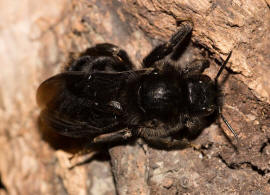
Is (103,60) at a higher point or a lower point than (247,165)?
higher

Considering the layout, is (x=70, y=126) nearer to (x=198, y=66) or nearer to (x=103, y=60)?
(x=103, y=60)

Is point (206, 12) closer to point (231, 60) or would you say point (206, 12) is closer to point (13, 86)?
point (231, 60)

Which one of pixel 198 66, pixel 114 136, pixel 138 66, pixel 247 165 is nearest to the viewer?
pixel 247 165

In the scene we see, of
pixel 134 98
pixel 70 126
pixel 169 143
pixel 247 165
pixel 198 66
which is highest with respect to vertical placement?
pixel 198 66

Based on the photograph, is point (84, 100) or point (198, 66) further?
point (84, 100)

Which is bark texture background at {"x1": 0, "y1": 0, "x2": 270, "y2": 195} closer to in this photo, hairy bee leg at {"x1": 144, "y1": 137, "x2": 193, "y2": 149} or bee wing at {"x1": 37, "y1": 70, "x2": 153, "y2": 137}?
hairy bee leg at {"x1": 144, "y1": 137, "x2": 193, "y2": 149}

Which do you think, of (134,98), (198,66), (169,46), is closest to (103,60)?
(134,98)

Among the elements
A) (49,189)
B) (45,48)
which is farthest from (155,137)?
(45,48)

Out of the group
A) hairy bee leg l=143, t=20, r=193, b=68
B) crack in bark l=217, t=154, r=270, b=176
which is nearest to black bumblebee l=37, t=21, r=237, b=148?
hairy bee leg l=143, t=20, r=193, b=68
